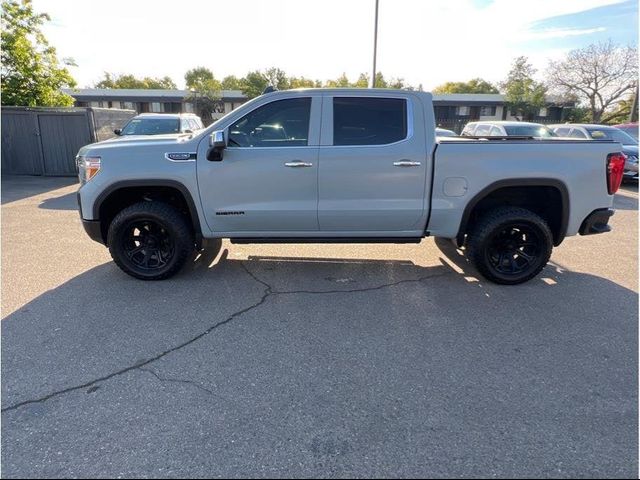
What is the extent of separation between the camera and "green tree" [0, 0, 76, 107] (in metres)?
13.9

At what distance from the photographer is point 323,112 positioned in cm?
443

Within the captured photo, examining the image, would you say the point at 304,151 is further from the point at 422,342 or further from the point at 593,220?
the point at 593,220

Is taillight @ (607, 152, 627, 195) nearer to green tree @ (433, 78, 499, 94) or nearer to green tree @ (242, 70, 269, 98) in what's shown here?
green tree @ (242, 70, 269, 98)

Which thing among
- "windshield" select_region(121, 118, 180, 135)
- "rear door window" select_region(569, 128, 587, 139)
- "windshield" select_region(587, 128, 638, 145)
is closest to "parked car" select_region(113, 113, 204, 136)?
"windshield" select_region(121, 118, 180, 135)

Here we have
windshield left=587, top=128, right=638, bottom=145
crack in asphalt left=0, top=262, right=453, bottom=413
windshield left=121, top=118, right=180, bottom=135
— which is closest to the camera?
crack in asphalt left=0, top=262, right=453, bottom=413

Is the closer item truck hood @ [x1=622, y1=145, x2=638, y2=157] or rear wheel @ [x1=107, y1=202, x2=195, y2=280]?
rear wheel @ [x1=107, y1=202, x2=195, y2=280]

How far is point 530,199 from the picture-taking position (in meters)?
4.79

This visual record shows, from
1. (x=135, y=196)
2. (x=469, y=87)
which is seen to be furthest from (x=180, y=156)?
(x=469, y=87)

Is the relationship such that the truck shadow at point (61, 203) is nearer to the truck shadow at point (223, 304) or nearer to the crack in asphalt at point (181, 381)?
the truck shadow at point (223, 304)

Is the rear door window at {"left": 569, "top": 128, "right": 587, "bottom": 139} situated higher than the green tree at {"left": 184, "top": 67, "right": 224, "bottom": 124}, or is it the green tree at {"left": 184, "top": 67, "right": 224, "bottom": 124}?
the green tree at {"left": 184, "top": 67, "right": 224, "bottom": 124}

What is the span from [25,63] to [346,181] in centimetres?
1542

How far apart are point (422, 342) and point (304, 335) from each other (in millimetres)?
994

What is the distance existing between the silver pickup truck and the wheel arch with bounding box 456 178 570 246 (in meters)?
0.02

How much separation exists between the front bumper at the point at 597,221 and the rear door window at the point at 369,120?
2.23m
